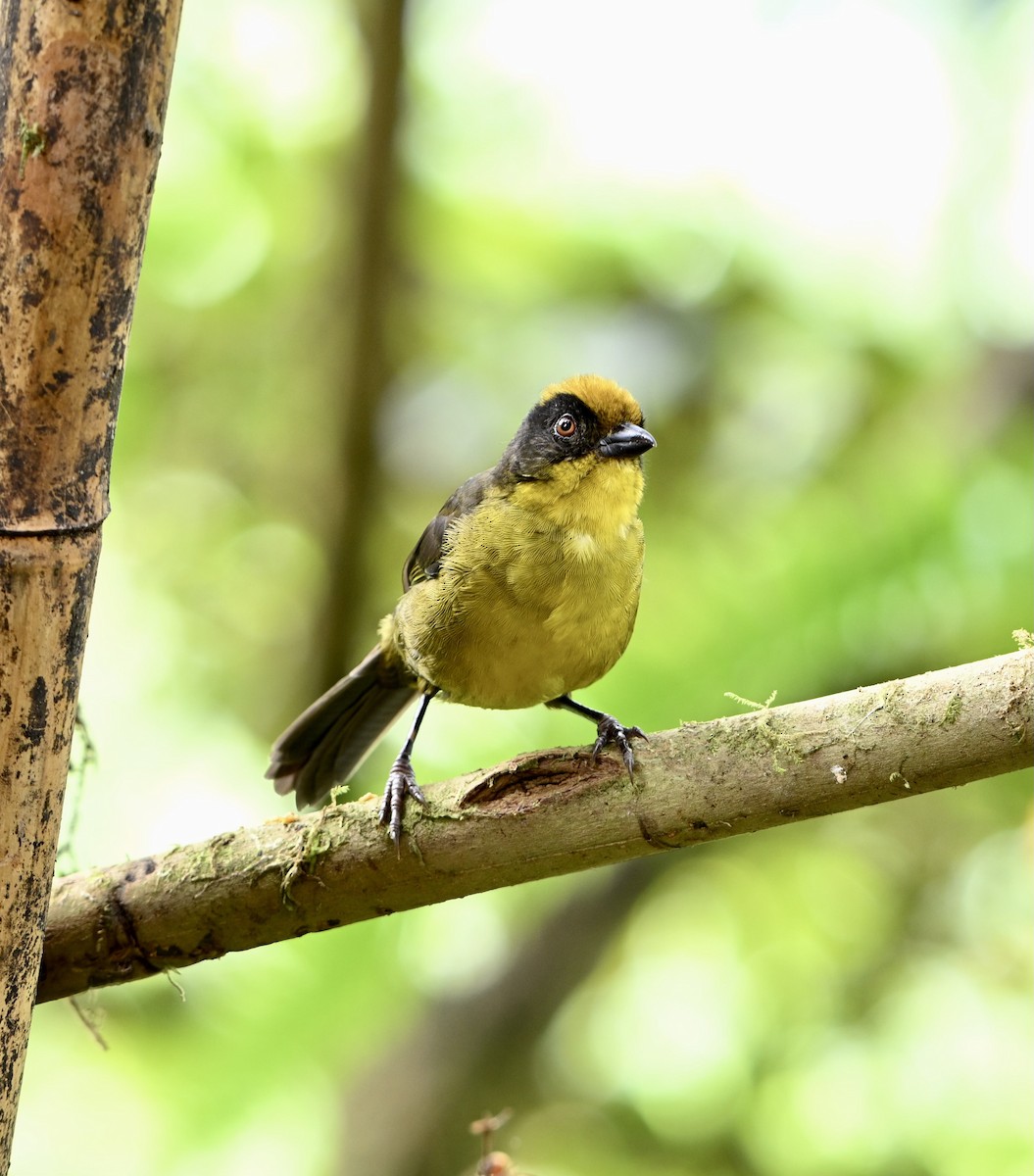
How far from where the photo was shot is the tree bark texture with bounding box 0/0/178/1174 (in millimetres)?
1580

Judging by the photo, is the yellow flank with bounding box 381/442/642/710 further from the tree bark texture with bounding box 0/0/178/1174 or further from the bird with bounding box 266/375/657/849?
the tree bark texture with bounding box 0/0/178/1174

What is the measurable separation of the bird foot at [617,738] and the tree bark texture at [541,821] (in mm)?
20

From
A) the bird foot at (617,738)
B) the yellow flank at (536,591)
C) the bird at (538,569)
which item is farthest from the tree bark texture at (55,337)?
the yellow flank at (536,591)

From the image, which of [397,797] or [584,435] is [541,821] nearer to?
[397,797]

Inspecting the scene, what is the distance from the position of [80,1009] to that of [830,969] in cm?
341

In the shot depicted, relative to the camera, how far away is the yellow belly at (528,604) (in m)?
3.00

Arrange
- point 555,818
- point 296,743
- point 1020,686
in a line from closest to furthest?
1. point 1020,686
2. point 555,818
3. point 296,743

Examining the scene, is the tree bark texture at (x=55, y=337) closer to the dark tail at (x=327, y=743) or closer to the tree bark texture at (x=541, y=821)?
the tree bark texture at (x=541, y=821)

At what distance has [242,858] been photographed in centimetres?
236

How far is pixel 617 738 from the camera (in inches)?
93.4

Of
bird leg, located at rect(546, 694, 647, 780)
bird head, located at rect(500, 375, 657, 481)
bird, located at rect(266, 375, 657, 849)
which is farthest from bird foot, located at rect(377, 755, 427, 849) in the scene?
bird head, located at rect(500, 375, 657, 481)

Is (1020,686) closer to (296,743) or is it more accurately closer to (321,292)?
(296,743)

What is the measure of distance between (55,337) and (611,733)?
1397 mm

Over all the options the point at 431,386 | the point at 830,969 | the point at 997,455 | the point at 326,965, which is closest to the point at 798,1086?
the point at 830,969
